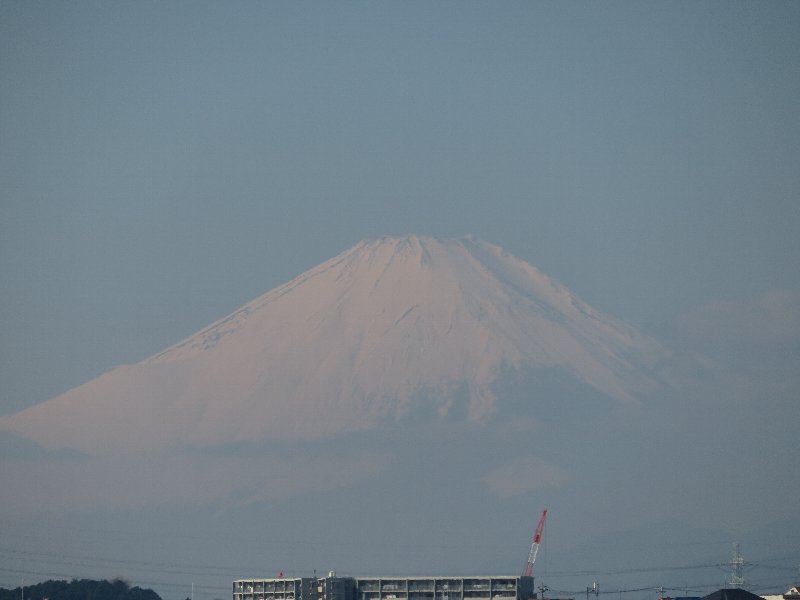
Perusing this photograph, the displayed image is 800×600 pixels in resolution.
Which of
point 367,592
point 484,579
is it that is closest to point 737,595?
point 484,579

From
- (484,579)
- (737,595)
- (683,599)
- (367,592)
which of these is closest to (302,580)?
(367,592)

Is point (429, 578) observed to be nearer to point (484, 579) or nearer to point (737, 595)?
point (484, 579)

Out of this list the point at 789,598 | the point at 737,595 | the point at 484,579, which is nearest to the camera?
the point at 737,595

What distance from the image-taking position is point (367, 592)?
18150cm

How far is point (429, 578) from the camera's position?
18062cm

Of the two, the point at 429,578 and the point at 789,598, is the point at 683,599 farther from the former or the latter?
the point at 429,578

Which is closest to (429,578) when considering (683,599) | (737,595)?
(683,599)

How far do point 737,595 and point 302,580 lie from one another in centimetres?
6395

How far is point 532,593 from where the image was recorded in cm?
17975

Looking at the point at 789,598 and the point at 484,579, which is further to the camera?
the point at 484,579

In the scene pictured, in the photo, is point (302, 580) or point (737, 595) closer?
point (737, 595)

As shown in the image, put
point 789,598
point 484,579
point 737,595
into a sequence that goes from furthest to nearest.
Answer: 1. point 484,579
2. point 789,598
3. point 737,595

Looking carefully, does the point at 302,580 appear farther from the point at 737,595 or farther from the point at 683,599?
the point at 737,595

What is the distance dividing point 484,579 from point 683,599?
23.4 m
